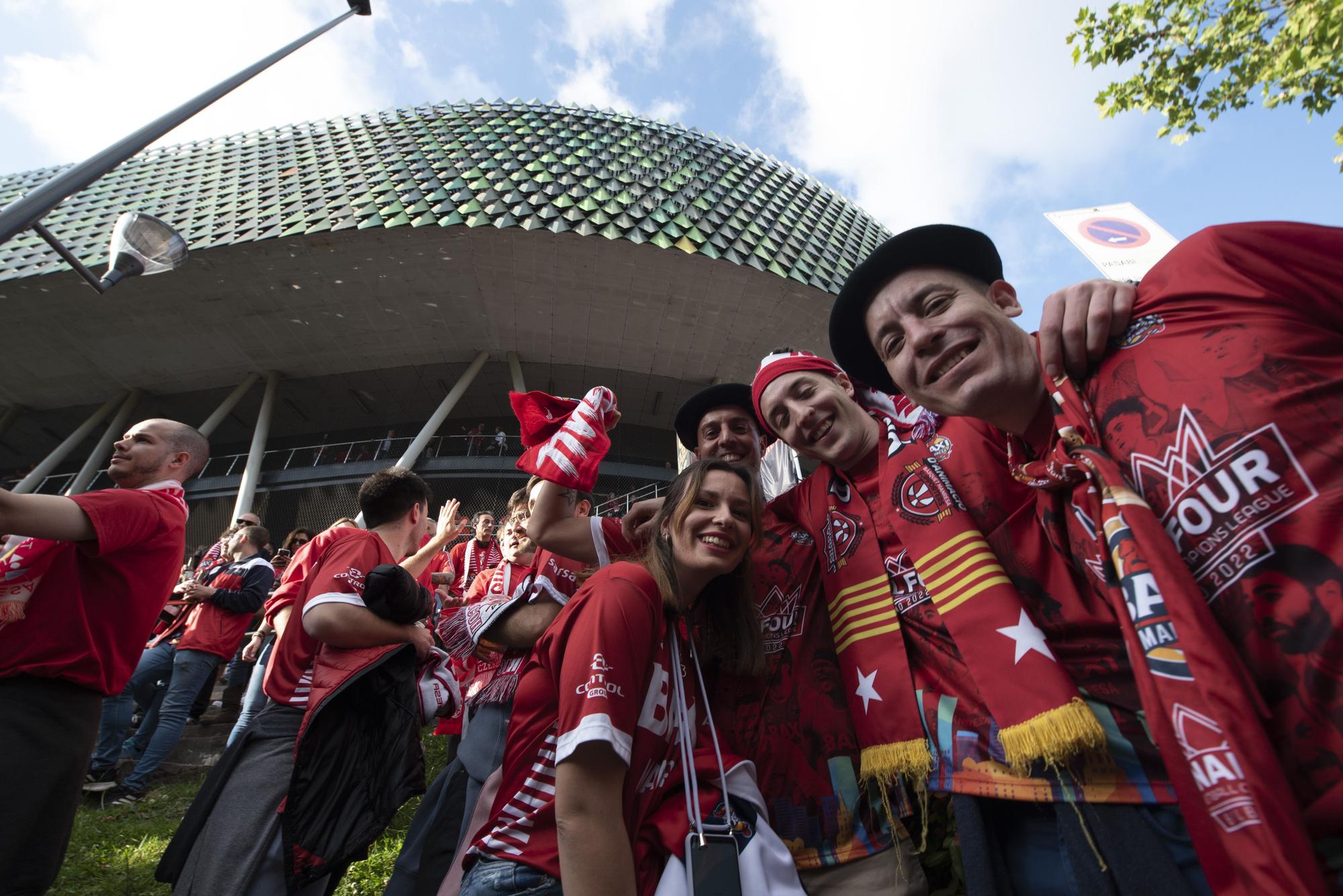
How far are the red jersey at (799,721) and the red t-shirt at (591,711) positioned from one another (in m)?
0.26

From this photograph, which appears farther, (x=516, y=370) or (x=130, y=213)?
(x=516, y=370)

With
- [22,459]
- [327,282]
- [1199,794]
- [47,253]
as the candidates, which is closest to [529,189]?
[327,282]

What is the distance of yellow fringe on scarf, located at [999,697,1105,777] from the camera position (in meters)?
1.25

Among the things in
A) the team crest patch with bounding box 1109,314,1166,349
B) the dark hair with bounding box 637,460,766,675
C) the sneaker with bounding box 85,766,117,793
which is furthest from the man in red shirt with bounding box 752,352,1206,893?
the sneaker with bounding box 85,766,117,793

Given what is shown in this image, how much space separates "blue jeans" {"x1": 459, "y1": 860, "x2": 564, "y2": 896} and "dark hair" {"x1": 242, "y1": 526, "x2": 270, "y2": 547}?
5.52 meters

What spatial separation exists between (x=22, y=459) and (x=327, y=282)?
20159 mm

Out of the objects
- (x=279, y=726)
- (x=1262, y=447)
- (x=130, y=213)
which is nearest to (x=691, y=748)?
(x=1262, y=447)

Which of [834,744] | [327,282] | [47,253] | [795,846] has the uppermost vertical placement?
[47,253]

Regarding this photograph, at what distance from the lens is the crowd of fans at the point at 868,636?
1.05m

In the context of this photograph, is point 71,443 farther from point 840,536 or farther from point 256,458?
point 840,536

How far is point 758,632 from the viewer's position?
197 cm

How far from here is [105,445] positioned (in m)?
21.5

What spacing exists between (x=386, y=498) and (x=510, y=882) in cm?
244

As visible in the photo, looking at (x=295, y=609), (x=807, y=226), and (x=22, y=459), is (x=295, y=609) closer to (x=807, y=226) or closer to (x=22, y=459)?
(x=807, y=226)
